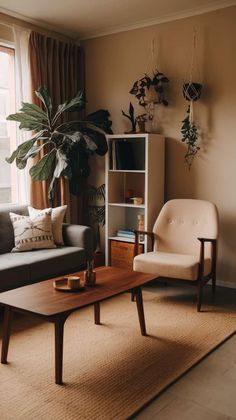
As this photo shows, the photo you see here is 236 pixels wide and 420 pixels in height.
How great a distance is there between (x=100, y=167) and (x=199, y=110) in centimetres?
141

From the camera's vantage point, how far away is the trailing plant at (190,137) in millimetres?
4425

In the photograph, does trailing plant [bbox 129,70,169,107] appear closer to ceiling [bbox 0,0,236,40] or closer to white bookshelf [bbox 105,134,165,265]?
white bookshelf [bbox 105,134,165,265]

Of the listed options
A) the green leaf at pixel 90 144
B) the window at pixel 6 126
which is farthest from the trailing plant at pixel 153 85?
the window at pixel 6 126

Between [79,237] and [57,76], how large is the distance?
6.23 feet

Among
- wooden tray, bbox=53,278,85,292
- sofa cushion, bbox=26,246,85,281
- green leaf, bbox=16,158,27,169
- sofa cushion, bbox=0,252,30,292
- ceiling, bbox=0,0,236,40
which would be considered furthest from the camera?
green leaf, bbox=16,158,27,169

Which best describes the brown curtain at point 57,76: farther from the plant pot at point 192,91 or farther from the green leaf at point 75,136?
the plant pot at point 192,91

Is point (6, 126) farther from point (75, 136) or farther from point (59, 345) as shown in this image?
point (59, 345)

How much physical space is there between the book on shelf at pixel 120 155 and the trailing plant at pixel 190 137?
61 cm

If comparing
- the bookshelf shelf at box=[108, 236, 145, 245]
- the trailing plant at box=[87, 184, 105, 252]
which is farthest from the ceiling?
the bookshelf shelf at box=[108, 236, 145, 245]

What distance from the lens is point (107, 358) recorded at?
2816 millimetres

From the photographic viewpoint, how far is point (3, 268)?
11.1ft

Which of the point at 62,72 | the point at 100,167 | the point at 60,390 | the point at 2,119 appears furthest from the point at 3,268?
the point at 62,72

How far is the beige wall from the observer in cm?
424

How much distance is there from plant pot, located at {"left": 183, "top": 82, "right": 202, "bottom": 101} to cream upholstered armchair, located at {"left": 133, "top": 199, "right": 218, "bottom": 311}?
1.03 meters
